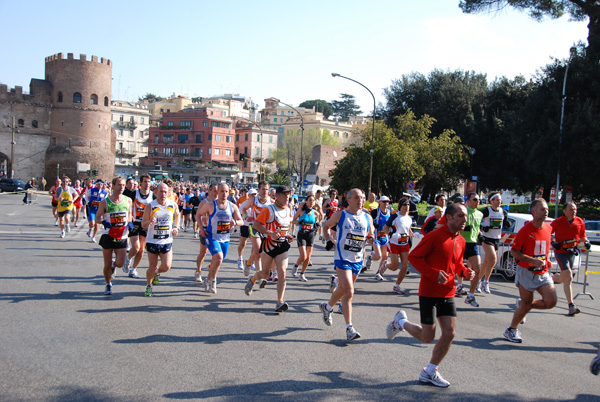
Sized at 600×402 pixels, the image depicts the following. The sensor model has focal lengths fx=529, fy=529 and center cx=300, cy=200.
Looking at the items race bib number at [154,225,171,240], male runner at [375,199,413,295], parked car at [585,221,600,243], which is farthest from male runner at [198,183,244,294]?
parked car at [585,221,600,243]

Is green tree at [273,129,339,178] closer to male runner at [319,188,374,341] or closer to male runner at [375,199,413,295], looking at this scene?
male runner at [375,199,413,295]

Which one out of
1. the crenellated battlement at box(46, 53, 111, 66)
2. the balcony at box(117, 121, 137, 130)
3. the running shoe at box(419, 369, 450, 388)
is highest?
the crenellated battlement at box(46, 53, 111, 66)

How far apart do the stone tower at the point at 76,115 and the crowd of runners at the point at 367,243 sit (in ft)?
205

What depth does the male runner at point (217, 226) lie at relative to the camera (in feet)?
28.6

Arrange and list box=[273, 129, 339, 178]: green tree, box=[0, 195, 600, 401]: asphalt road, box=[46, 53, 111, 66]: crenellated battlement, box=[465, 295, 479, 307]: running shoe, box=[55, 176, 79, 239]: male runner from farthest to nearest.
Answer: box=[273, 129, 339, 178]: green tree
box=[46, 53, 111, 66]: crenellated battlement
box=[55, 176, 79, 239]: male runner
box=[465, 295, 479, 307]: running shoe
box=[0, 195, 600, 401]: asphalt road

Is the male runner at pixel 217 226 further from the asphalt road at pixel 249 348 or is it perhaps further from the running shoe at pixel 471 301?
the running shoe at pixel 471 301

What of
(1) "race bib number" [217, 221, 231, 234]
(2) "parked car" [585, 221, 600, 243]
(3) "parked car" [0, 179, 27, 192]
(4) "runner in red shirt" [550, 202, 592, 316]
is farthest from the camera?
(3) "parked car" [0, 179, 27, 192]

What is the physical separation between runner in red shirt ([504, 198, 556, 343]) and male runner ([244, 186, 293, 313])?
309 centimetres

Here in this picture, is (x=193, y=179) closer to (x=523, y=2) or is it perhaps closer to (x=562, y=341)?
(x=523, y=2)

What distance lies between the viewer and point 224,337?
6.32 metres

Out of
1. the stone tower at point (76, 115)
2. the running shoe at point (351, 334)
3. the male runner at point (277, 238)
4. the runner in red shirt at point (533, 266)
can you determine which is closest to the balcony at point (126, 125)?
the stone tower at point (76, 115)

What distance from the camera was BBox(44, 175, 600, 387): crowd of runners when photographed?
5.21 metres

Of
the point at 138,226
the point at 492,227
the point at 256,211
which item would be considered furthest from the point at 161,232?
the point at 492,227

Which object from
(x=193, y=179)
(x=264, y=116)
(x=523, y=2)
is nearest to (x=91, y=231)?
(x=523, y=2)
